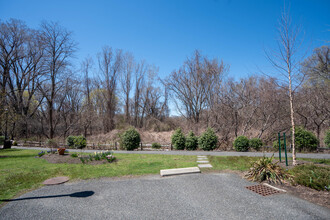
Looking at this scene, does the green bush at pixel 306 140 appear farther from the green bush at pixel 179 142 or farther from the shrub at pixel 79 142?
the shrub at pixel 79 142

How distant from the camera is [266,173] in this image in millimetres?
4738

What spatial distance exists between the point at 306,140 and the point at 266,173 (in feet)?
21.4

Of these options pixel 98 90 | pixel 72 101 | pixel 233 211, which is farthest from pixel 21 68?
pixel 233 211

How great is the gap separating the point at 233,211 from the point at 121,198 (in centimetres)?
224

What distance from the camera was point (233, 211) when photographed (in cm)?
311

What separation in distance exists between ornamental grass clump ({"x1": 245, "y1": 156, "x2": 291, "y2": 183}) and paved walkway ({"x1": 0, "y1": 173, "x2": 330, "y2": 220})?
370 millimetres

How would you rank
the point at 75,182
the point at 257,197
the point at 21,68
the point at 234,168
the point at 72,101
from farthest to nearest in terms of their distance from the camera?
the point at 72,101 < the point at 21,68 < the point at 234,168 < the point at 75,182 < the point at 257,197

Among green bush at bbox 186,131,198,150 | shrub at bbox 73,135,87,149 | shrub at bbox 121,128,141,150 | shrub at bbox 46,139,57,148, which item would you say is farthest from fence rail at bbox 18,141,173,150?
green bush at bbox 186,131,198,150

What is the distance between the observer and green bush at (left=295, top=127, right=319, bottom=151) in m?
9.28

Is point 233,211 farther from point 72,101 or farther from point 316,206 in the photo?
point 72,101

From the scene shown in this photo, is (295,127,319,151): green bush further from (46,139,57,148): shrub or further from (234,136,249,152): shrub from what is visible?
(46,139,57,148): shrub

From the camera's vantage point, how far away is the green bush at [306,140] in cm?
928

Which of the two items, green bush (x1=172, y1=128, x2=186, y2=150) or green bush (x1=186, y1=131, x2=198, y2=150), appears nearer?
green bush (x1=186, y1=131, x2=198, y2=150)

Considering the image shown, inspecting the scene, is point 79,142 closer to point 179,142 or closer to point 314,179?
point 179,142
